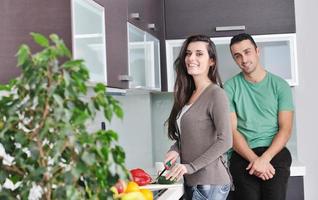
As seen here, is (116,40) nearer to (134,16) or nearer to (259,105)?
(134,16)

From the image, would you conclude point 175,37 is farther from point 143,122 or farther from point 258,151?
point 258,151

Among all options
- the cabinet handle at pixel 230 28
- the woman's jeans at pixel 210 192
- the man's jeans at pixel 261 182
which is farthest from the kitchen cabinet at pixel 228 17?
the woman's jeans at pixel 210 192

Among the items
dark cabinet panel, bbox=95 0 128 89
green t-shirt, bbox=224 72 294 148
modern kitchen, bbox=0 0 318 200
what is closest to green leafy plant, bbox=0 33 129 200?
dark cabinet panel, bbox=95 0 128 89

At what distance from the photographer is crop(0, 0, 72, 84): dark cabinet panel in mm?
1914

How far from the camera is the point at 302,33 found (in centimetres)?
424

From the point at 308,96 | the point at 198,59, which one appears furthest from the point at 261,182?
the point at 308,96

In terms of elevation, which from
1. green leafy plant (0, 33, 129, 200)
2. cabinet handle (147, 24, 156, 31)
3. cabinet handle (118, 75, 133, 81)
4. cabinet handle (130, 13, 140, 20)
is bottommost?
green leafy plant (0, 33, 129, 200)

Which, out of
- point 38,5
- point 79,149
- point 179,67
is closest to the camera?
point 79,149

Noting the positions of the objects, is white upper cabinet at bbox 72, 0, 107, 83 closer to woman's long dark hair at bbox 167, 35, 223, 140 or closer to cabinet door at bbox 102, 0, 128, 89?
cabinet door at bbox 102, 0, 128, 89

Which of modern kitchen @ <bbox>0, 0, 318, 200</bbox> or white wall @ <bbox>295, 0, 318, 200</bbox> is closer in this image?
modern kitchen @ <bbox>0, 0, 318, 200</bbox>

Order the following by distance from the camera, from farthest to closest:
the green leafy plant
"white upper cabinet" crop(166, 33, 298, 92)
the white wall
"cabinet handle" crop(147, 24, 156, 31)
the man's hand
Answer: the white wall < "white upper cabinet" crop(166, 33, 298, 92) < "cabinet handle" crop(147, 24, 156, 31) < the man's hand < the green leafy plant

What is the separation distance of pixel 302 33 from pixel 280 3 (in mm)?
379

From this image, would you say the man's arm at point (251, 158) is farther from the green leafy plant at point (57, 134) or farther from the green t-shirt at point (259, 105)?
the green leafy plant at point (57, 134)

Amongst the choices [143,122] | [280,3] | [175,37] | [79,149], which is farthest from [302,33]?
[79,149]
